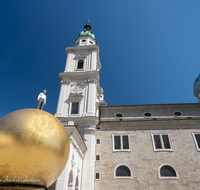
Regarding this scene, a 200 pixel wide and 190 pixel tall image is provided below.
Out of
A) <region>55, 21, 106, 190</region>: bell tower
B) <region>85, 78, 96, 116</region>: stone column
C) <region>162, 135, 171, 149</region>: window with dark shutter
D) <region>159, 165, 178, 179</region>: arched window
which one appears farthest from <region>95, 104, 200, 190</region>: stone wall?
<region>85, 78, 96, 116</region>: stone column

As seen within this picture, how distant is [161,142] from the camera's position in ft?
69.9

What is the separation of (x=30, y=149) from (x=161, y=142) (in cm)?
2117

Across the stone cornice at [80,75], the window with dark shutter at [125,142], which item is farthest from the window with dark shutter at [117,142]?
the stone cornice at [80,75]

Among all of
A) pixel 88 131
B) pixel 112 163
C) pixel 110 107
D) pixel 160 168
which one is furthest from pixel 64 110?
pixel 160 168

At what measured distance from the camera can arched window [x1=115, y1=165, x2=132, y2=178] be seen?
19.4 m

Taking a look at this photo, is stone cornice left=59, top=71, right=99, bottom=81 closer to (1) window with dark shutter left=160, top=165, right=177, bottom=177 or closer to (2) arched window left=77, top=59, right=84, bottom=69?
(2) arched window left=77, top=59, right=84, bottom=69

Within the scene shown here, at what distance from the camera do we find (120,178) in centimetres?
1912

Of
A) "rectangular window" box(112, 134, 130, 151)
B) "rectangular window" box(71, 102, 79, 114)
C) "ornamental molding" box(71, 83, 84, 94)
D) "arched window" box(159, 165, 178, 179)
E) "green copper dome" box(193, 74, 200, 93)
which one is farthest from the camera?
"green copper dome" box(193, 74, 200, 93)

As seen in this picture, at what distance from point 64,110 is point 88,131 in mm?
5496

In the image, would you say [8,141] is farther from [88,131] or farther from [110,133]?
[110,133]

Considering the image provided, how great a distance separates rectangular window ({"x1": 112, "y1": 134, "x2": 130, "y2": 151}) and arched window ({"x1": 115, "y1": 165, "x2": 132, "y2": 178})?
2.28 metres

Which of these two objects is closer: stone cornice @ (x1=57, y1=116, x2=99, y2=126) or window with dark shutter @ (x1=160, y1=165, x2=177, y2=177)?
window with dark shutter @ (x1=160, y1=165, x2=177, y2=177)

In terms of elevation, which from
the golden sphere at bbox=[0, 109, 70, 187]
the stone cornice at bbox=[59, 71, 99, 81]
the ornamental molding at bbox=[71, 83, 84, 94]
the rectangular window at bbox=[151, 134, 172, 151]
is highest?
the stone cornice at bbox=[59, 71, 99, 81]

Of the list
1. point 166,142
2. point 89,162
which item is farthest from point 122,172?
point 166,142
